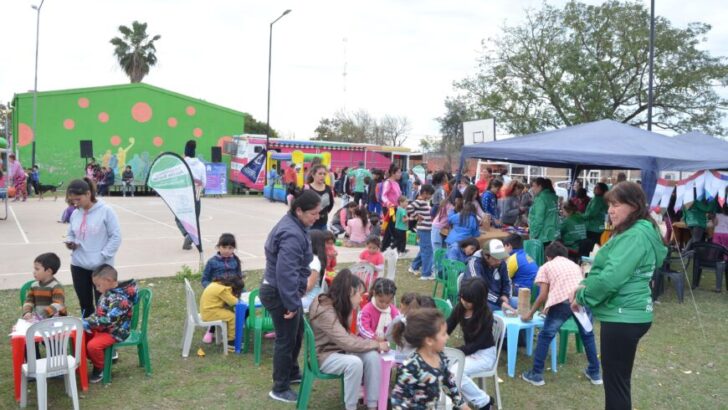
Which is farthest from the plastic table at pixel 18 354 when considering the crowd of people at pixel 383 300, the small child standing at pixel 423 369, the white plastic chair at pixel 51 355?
the small child standing at pixel 423 369

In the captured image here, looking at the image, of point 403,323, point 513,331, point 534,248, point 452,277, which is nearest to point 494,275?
point 513,331

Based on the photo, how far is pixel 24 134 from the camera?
2594 centimetres

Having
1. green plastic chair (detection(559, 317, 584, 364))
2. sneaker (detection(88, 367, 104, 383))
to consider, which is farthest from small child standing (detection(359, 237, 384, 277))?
sneaker (detection(88, 367, 104, 383))

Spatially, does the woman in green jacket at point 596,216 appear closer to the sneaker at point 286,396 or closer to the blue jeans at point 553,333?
the blue jeans at point 553,333

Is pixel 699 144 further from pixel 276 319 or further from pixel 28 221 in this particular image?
pixel 28 221

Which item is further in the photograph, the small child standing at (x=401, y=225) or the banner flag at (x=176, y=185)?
the small child standing at (x=401, y=225)

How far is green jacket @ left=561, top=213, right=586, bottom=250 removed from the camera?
918cm

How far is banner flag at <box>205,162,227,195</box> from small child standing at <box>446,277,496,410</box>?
22099 mm

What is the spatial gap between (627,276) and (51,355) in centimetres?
378

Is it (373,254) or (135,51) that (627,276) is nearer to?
(373,254)

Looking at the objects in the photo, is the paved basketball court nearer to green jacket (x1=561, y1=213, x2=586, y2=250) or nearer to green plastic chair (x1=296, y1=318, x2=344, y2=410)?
green jacket (x1=561, y1=213, x2=586, y2=250)

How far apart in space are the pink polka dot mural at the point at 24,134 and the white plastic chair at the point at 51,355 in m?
25.7

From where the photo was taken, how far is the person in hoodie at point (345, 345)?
397cm

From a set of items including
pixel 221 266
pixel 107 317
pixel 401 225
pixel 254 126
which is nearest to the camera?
pixel 107 317
